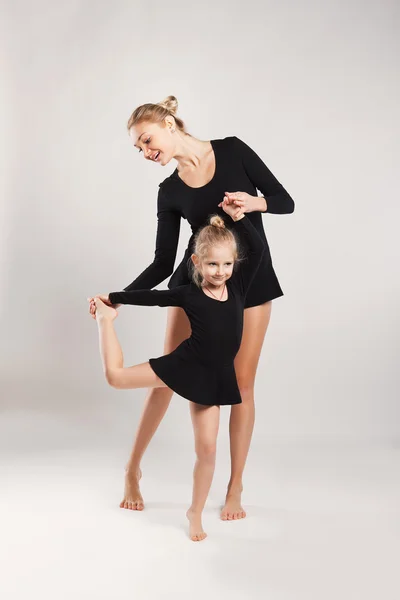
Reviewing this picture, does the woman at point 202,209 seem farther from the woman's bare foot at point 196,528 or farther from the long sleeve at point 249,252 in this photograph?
the woman's bare foot at point 196,528

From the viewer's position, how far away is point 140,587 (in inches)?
109

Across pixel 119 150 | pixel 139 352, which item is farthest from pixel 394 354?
pixel 119 150

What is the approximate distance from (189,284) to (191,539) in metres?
0.92

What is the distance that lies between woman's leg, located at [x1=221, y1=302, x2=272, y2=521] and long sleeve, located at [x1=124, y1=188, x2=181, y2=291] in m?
0.38

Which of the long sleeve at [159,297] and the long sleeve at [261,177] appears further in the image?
the long sleeve at [261,177]

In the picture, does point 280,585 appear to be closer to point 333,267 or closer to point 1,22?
point 333,267

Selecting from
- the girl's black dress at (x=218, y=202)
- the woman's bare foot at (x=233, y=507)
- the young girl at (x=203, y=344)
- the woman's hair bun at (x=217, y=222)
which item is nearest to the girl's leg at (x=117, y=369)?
the young girl at (x=203, y=344)

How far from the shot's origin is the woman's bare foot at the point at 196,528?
316 centimetres

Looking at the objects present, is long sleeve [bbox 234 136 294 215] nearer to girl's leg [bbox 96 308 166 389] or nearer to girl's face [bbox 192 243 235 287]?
girl's face [bbox 192 243 235 287]

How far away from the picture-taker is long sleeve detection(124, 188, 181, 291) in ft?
11.3

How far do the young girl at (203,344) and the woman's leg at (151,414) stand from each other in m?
0.32

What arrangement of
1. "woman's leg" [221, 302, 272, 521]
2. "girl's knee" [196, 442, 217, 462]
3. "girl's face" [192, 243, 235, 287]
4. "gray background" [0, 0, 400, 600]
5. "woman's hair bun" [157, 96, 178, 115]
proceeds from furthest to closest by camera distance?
"gray background" [0, 0, 400, 600] → "woman's leg" [221, 302, 272, 521] → "woman's hair bun" [157, 96, 178, 115] → "girl's knee" [196, 442, 217, 462] → "girl's face" [192, 243, 235, 287]

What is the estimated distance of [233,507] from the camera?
3.41m

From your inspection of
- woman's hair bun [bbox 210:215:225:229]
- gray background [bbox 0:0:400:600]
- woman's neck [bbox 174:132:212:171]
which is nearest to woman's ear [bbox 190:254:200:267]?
woman's hair bun [bbox 210:215:225:229]
